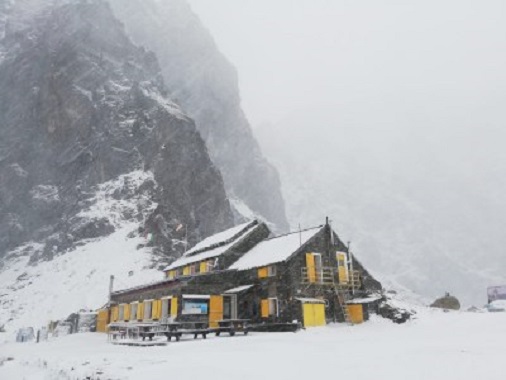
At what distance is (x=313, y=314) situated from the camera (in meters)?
37.1

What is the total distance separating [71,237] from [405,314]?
6274 cm

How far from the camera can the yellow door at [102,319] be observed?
4997 centimetres

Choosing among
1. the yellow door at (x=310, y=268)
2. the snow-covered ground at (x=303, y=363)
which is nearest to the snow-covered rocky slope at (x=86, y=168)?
the yellow door at (x=310, y=268)

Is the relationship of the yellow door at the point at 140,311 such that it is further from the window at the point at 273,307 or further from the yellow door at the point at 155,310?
the window at the point at 273,307

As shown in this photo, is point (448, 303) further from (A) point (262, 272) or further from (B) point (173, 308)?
(B) point (173, 308)

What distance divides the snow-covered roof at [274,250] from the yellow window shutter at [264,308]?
3136 millimetres

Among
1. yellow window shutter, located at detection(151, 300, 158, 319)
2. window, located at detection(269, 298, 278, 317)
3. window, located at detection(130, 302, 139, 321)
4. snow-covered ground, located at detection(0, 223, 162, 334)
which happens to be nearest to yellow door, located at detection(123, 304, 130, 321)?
window, located at detection(130, 302, 139, 321)

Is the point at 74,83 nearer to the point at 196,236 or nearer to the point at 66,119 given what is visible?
the point at 66,119

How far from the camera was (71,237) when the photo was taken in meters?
82.6

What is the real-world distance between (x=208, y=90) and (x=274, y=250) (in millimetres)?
126821

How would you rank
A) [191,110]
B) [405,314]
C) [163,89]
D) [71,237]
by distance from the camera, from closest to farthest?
1. [405,314]
2. [71,237]
3. [163,89]
4. [191,110]

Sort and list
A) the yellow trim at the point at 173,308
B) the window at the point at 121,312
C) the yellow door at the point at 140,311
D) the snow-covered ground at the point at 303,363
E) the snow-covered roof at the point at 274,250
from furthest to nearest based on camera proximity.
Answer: the window at the point at 121,312, the yellow door at the point at 140,311, the snow-covered roof at the point at 274,250, the yellow trim at the point at 173,308, the snow-covered ground at the point at 303,363

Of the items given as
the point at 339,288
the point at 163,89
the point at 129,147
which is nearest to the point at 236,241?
the point at 339,288

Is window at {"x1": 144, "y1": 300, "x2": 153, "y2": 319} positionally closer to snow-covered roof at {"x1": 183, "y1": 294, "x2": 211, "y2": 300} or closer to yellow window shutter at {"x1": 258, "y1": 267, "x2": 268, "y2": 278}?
snow-covered roof at {"x1": 183, "y1": 294, "x2": 211, "y2": 300}
